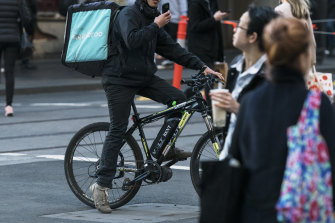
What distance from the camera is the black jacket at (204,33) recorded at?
38.0 feet

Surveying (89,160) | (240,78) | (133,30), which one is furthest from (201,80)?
(240,78)

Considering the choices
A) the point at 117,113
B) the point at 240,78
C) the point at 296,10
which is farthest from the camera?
the point at 117,113

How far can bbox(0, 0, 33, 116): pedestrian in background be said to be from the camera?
42.0 ft

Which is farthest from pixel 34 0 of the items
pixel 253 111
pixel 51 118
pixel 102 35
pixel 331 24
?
pixel 253 111

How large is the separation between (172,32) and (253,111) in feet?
49.2

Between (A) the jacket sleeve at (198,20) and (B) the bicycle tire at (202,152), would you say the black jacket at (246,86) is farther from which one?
(A) the jacket sleeve at (198,20)

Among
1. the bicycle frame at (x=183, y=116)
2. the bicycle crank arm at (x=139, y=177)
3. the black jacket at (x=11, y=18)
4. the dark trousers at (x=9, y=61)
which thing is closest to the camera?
the bicycle frame at (x=183, y=116)

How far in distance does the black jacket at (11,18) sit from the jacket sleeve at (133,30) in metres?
6.28

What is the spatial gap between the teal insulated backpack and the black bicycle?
1.50 ft

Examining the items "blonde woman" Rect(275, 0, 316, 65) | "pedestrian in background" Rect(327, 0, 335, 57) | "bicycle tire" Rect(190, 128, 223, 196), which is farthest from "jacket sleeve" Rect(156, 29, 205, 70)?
"pedestrian in background" Rect(327, 0, 335, 57)

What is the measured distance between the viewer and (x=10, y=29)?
12.8 meters

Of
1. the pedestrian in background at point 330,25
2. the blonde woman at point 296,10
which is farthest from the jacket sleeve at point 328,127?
the pedestrian in background at point 330,25

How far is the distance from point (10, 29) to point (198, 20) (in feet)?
9.11

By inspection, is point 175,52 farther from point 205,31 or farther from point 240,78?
point 205,31
